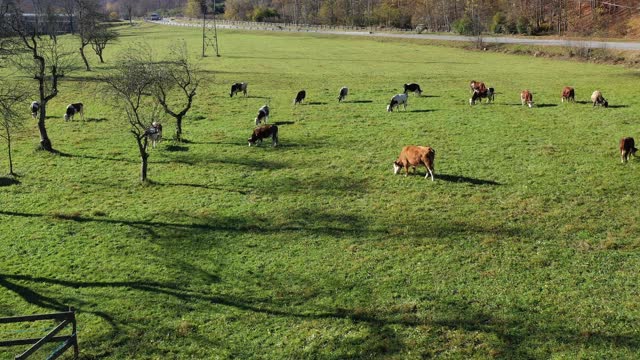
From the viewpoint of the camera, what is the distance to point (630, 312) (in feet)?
38.1

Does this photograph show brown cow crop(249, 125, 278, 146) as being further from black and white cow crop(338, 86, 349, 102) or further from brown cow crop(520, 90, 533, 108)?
brown cow crop(520, 90, 533, 108)

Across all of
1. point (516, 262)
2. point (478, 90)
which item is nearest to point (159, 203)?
point (516, 262)

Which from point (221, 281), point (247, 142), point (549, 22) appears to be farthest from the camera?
point (549, 22)

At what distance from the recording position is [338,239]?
16.1 metres

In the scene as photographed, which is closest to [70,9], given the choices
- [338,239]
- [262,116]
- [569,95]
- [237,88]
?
[237,88]

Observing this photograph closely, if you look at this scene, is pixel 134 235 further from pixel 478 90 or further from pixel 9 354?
pixel 478 90

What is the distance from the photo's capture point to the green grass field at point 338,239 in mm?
11578

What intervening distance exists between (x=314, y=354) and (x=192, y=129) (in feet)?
69.9

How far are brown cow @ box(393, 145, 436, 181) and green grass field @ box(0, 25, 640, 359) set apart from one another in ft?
1.66

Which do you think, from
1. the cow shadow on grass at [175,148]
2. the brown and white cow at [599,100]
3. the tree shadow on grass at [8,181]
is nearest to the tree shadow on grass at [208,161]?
the cow shadow on grass at [175,148]

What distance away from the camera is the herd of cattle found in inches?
813

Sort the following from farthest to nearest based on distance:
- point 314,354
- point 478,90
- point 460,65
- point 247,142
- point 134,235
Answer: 1. point 460,65
2. point 478,90
3. point 247,142
4. point 134,235
5. point 314,354

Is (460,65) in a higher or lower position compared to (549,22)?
lower

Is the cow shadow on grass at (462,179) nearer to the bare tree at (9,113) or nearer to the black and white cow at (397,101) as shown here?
the black and white cow at (397,101)
